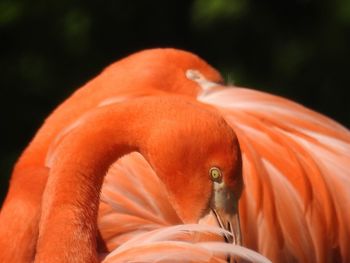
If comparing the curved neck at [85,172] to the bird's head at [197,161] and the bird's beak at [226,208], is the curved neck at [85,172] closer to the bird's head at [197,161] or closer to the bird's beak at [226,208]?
the bird's head at [197,161]

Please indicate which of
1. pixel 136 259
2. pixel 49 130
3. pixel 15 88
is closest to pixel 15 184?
pixel 49 130

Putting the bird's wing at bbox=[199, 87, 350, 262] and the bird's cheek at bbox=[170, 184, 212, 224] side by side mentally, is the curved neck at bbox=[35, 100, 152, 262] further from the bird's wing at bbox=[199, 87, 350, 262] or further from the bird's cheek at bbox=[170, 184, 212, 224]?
the bird's wing at bbox=[199, 87, 350, 262]

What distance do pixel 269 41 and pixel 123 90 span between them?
1.61 meters

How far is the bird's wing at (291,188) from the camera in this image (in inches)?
116

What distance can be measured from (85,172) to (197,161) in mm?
326

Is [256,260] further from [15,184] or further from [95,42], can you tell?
[95,42]

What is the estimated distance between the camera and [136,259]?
2.53 metres

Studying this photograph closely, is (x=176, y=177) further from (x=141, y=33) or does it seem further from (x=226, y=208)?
(x=141, y=33)

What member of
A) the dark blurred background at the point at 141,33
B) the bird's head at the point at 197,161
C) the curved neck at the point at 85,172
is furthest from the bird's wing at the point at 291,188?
the dark blurred background at the point at 141,33

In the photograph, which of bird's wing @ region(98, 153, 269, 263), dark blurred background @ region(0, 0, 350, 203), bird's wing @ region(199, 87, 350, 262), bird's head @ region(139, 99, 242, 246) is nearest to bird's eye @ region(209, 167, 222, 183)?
bird's head @ region(139, 99, 242, 246)

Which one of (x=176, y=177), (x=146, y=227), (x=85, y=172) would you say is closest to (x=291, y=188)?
(x=146, y=227)

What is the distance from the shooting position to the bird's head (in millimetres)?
2471

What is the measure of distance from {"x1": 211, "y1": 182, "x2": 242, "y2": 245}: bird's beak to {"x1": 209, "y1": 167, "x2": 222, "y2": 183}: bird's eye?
1 cm

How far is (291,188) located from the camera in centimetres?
301
